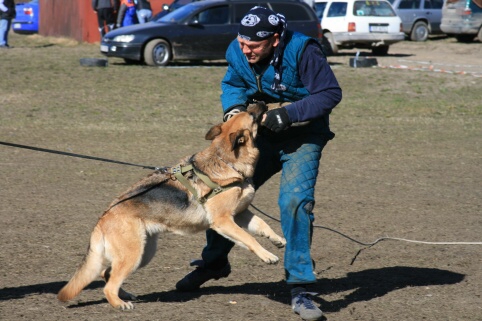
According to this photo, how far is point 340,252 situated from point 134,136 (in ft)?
20.8

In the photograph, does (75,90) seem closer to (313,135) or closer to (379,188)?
(379,188)

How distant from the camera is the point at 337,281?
610 centimetres

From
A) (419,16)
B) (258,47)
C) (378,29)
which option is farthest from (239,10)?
(258,47)

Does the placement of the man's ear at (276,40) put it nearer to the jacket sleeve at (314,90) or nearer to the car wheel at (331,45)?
the jacket sleeve at (314,90)

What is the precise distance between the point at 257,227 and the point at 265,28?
1.33 meters

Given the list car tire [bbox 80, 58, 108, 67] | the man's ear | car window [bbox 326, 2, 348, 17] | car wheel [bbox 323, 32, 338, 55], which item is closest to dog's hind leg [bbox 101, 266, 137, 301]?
the man's ear

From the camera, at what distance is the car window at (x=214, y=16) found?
68.2 feet

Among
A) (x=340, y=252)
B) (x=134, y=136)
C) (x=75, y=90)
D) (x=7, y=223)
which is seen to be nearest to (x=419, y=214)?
(x=340, y=252)

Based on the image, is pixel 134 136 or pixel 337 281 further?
pixel 134 136

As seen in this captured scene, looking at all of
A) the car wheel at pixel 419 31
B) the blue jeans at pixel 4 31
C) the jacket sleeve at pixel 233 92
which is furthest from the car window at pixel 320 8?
the jacket sleeve at pixel 233 92

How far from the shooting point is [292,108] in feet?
16.8

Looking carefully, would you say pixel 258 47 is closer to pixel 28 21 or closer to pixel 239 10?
pixel 239 10

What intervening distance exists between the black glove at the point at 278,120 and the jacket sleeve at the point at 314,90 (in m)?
0.03

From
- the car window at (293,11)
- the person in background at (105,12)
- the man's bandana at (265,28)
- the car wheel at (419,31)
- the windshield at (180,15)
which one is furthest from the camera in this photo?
the car wheel at (419,31)
